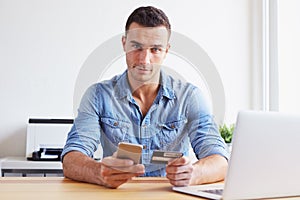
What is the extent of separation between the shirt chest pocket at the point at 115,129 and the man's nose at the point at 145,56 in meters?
0.27

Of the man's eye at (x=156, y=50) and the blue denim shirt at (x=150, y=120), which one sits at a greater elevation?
the man's eye at (x=156, y=50)

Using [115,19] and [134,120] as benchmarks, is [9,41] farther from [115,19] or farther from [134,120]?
[134,120]

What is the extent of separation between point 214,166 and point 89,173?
0.42m

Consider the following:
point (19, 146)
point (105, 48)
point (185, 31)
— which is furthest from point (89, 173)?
point (185, 31)

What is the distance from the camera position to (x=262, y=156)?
1.10m

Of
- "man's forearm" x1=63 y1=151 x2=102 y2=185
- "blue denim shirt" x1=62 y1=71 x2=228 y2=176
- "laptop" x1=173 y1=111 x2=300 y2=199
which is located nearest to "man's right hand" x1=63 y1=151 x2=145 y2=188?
"man's forearm" x1=63 y1=151 x2=102 y2=185

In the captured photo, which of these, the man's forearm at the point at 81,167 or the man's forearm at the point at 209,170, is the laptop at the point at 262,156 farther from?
the man's forearm at the point at 81,167

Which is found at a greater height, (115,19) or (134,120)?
(115,19)

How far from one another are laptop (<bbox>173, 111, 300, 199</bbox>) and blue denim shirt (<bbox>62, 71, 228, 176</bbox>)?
52 centimetres

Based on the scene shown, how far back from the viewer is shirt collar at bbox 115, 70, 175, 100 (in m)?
1.72

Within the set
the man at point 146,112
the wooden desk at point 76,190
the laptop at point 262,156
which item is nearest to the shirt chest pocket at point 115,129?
the man at point 146,112

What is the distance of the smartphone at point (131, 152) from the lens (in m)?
1.27

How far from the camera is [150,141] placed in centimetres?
171

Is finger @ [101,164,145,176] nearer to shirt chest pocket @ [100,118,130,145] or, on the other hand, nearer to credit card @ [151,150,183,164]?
credit card @ [151,150,183,164]
